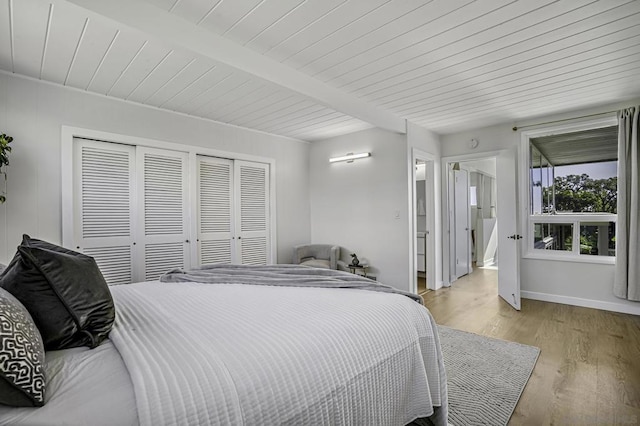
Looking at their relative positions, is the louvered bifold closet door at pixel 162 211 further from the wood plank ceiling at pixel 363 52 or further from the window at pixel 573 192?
the window at pixel 573 192

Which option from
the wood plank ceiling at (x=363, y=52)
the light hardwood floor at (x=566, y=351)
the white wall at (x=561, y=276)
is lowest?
the light hardwood floor at (x=566, y=351)

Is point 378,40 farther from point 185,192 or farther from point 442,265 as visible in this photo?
point 442,265

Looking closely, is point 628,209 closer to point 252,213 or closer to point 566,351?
point 566,351

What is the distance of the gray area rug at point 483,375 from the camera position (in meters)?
1.93

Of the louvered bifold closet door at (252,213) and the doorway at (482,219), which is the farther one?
the louvered bifold closet door at (252,213)

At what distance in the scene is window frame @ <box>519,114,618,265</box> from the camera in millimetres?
3950

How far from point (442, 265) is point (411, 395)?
13.0 feet

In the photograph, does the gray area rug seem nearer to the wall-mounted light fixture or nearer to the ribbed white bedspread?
the ribbed white bedspread

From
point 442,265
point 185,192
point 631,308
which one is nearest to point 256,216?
point 185,192

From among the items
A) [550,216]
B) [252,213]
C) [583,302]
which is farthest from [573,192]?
[252,213]

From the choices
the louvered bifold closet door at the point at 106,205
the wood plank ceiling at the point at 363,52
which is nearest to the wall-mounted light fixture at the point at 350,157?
the wood plank ceiling at the point at 363,52

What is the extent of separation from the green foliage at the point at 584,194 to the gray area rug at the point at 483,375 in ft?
7.90

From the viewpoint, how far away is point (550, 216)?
4344mm

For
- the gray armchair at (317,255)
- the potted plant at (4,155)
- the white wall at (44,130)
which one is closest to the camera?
the potted plant at (4,155)
